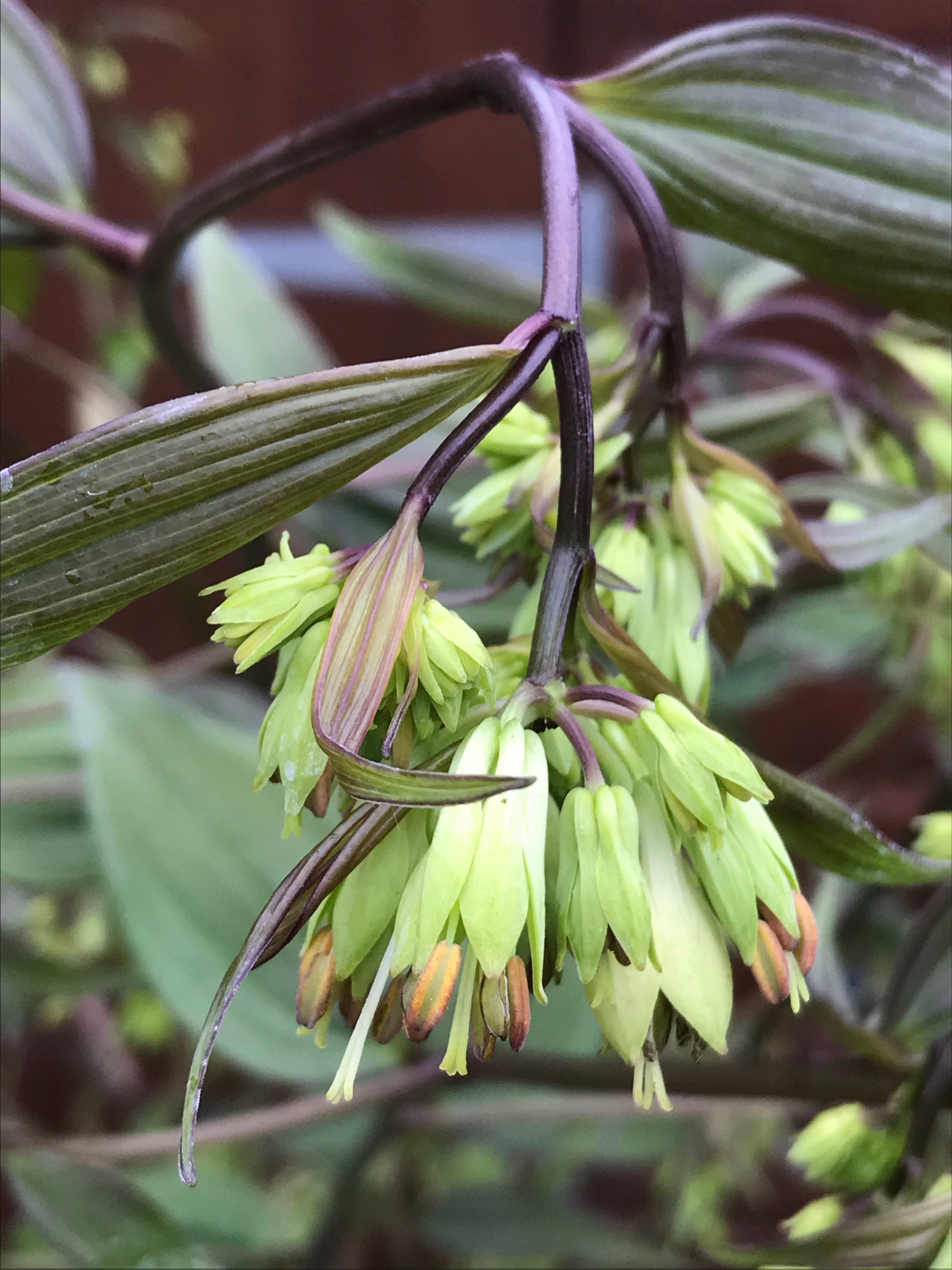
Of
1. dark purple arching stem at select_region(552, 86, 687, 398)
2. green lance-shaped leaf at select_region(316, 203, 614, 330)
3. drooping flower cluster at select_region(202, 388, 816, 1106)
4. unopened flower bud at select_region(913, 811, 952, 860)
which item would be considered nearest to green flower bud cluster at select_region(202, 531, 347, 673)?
drooping flower cluster at select_region(202, 388, 816, 1106)

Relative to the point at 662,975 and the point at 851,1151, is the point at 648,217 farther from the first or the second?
the point at 851,1151

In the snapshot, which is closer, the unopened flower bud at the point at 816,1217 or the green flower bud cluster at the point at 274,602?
the green flower bud cluster at the point at 274,602

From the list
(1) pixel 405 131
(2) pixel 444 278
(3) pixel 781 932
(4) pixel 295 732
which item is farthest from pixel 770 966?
(2) pixel 444 278

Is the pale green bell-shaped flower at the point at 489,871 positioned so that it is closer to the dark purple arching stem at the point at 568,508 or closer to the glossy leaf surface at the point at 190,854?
the dark purple arching stem at the point at 568,508

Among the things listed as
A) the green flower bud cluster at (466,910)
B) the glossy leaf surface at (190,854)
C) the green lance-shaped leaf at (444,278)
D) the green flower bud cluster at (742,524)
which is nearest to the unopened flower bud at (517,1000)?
the green flower bud cluster at (466,910)

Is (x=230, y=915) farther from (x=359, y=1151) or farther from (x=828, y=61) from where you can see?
(x=828, y=61)

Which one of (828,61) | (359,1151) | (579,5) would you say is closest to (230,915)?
(359,1151)
